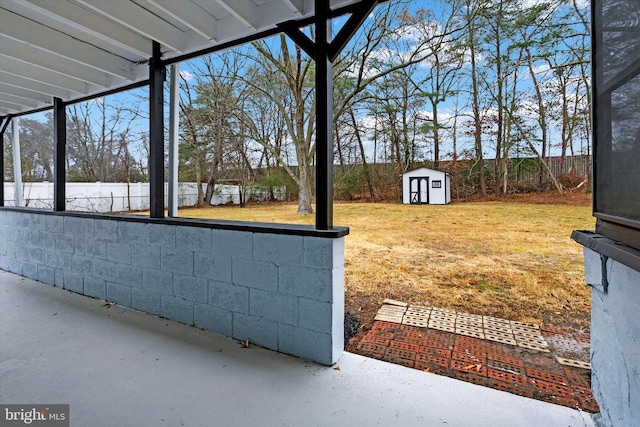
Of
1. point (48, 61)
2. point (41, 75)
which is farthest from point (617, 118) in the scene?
point (41, 75)

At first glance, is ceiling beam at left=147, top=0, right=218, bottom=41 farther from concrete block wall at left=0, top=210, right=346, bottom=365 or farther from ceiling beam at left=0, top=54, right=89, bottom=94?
ceiling beam at left=0, top=54, right=89, bottom=94

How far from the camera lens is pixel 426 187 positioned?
473 centimetres

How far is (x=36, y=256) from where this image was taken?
363 cm

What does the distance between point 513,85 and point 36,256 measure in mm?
6037

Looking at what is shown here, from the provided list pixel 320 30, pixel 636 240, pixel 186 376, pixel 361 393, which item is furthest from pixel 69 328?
pixel 636 240

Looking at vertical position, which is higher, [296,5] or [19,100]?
[19,100]

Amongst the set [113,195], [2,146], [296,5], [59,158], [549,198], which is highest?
[296,5]

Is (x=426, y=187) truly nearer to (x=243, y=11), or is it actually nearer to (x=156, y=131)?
(x=243, y=11)

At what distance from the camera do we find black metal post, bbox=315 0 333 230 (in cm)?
188

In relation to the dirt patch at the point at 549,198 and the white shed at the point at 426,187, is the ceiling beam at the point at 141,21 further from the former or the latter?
the dirt patch at the point at 549,198

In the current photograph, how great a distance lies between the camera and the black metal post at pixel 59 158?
357cm

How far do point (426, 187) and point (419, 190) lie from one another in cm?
14

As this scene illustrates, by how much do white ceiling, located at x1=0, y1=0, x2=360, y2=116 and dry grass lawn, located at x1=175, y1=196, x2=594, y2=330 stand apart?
5.03 ft

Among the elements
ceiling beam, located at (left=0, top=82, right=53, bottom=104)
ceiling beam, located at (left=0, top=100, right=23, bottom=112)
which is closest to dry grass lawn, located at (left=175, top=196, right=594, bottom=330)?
ceiling beam, located at (left=0, top=82, right=53, bottom=104)
